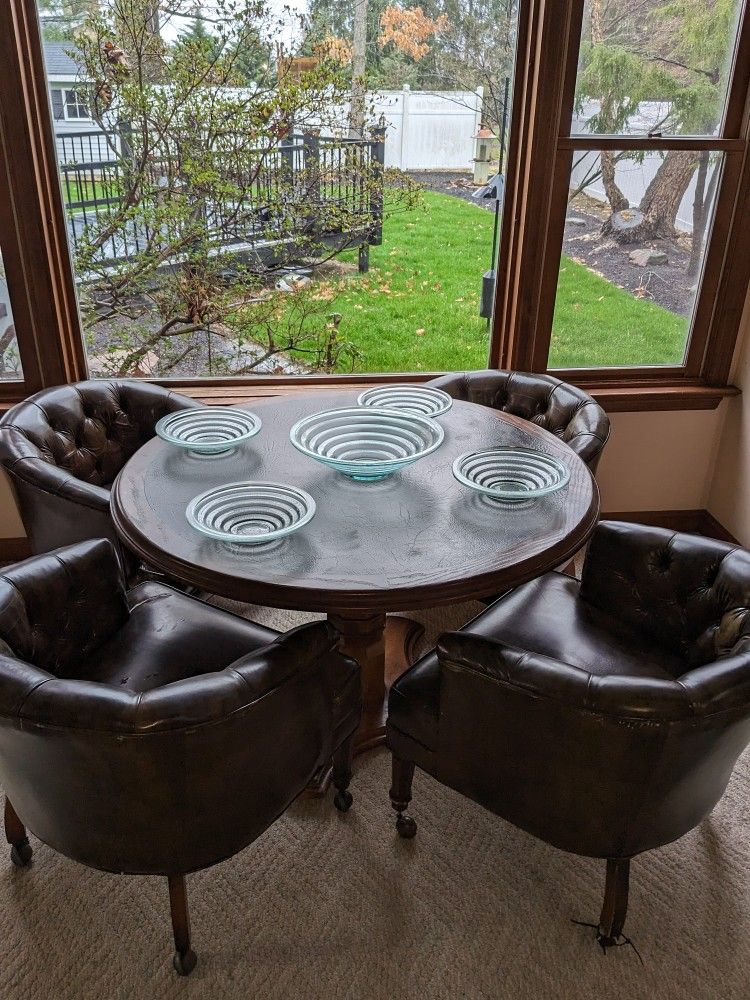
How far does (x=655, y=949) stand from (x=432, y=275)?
244 cm

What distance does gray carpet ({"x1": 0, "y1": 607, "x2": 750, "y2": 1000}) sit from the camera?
5.78ft

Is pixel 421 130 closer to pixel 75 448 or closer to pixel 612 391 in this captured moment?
pixel 612 391

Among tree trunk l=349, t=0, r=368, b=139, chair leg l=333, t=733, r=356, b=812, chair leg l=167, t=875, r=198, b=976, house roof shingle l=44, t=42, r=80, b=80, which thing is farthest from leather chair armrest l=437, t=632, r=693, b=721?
house roof shingle l=44, t=42, r=80, b=80

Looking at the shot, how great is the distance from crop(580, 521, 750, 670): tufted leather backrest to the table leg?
1.90 ft

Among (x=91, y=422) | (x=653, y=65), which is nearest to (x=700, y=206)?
(x=653, y=65)

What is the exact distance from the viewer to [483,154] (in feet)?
10.3

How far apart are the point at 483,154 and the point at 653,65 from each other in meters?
0.65

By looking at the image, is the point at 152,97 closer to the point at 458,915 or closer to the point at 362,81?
the point at 362,81

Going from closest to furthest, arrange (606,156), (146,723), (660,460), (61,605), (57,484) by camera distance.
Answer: (146,723) < (61,605) < (57,484) < (606,156) < (660,460)

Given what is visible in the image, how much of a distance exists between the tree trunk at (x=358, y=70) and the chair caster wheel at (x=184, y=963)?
8.81ft

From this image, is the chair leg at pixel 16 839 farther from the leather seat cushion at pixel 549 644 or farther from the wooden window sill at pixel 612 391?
the wooden window sill at pixel 612 391

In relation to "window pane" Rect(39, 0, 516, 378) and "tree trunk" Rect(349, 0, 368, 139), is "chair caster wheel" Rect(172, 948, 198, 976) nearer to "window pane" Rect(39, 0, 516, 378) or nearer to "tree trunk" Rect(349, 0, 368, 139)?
"window pane" Rect(39, 0, 516, 378)

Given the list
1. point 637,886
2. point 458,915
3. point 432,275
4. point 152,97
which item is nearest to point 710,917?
point 637,886

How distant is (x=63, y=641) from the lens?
1.90 meters
